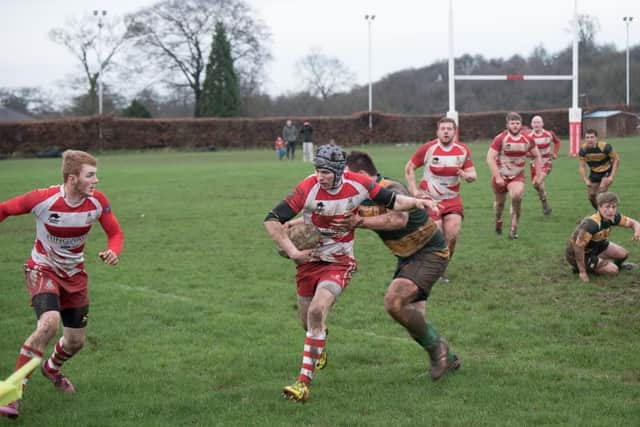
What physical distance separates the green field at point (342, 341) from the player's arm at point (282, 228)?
3.83ft

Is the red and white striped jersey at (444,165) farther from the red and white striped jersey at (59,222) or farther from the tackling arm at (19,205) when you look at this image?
the tackling arm at (19,205)

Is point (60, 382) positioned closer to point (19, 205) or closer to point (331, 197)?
point (19, 205)

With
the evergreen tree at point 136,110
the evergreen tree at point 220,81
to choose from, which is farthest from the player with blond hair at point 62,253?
the evergreen tree at point 220,81

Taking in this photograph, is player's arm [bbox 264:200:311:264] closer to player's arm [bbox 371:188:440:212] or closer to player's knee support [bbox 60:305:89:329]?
player's arm [bbox 371:188:440:212]

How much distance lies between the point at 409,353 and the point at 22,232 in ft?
38.2

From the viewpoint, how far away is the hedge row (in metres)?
53.5

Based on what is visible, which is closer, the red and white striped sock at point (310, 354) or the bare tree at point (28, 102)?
the red and white striped sock at point (310, 354)

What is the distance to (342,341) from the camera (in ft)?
26.0

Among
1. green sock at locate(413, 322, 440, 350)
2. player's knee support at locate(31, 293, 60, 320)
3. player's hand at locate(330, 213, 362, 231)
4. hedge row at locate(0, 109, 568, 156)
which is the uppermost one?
hedge row at locate(0, 109, 568, 156)

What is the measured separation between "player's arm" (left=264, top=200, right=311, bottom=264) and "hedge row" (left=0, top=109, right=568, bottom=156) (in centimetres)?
4949

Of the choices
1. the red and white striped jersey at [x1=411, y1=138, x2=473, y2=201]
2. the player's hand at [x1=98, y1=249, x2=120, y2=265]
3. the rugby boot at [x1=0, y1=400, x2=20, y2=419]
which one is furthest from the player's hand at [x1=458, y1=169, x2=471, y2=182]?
the rugby boot at [x1=0, y1=400, x2=20, y2=419]

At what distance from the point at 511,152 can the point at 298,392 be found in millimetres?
9150

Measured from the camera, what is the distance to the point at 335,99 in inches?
3169

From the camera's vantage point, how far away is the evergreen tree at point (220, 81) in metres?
69.4
